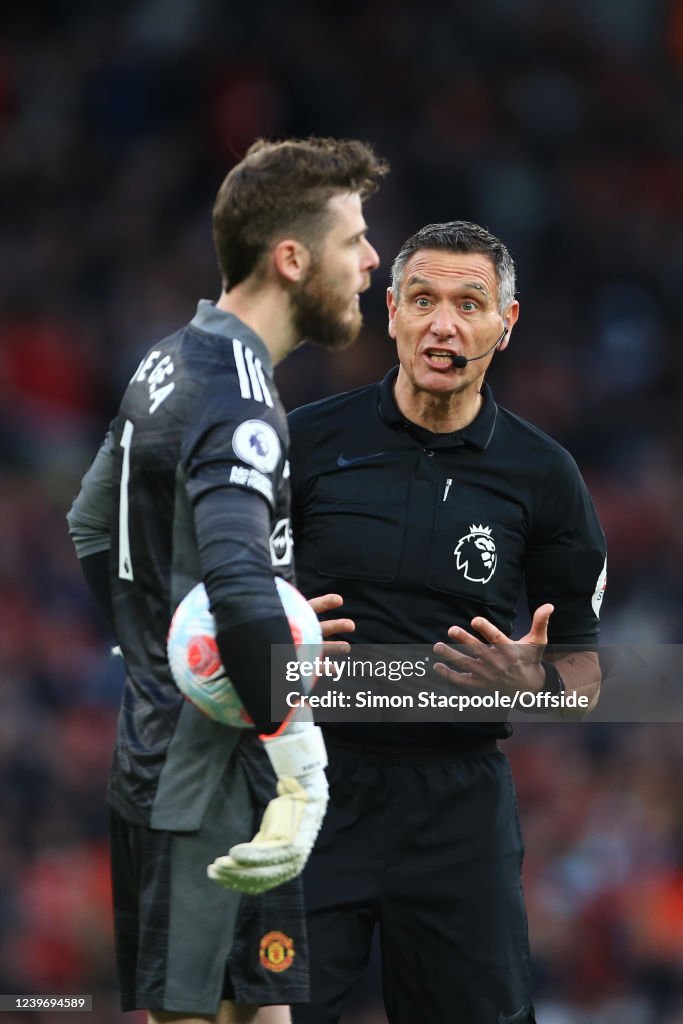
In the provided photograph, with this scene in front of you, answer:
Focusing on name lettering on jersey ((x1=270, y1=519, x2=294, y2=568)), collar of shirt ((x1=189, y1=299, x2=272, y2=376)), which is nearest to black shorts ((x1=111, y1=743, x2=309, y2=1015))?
name lettering on jersey ((x1=270, y1=519, x2=294, y2=568))

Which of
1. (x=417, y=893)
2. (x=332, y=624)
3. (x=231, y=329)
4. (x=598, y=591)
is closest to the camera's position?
(x=231, y=329)

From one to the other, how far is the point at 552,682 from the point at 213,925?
1.16 m

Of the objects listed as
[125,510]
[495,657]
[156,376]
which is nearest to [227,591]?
[125,510]

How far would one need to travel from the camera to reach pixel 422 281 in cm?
393

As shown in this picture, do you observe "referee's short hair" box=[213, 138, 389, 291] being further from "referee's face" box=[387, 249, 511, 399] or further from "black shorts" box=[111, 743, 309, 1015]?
"black shorts" box=[111, 743, 309, 1015]

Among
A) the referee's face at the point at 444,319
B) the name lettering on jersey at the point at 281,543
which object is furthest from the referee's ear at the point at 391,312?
the name lettering on jersey at the point at 281,543

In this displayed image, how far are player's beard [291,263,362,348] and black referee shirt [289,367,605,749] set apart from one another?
735 mm

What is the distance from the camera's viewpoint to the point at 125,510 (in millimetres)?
3055

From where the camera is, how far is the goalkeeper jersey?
9.19ft

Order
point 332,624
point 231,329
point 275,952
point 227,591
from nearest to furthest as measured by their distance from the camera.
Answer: point 227,591 < point 275,952 < point 231,329 < point 332,624

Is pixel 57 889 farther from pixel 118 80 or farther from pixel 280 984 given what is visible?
pixel 118 80

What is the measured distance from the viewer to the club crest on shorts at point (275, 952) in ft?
9.81

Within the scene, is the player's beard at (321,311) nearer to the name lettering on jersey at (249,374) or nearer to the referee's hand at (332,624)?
the name lettering on jersey at (249,374)

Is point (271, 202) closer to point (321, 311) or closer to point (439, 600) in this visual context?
point (321, 311)
